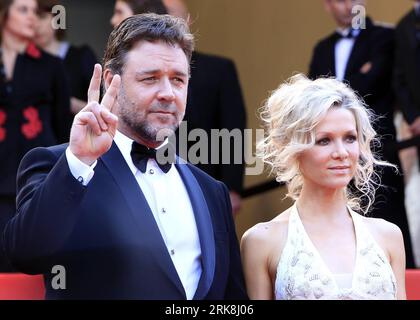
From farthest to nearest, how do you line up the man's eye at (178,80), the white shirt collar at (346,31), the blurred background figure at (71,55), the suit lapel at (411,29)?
the blurred background figure at (71,55), the white shirt collar at (346,31), the suit lapel at (411,29), the man's eye at (178,80)

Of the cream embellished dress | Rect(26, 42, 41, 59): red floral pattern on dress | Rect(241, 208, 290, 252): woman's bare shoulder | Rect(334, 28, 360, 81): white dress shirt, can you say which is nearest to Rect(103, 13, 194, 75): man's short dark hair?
Rect(241, 208, 290, 252): woman's bare shoulder

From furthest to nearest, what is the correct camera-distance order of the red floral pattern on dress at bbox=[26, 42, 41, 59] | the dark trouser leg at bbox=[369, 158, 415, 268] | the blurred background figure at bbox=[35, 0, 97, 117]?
the blurred background figure at bbox=[35, 0, 97, 117] < the dark trouser leg at bbox=[369, 158, 415, 268] < the red floral pattern on dress at bbox=[26, 42, 41, 59]

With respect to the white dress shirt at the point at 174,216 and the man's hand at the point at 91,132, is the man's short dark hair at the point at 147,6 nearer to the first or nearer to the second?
the white dress shirt at the point at 174,216

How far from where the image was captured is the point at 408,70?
536 centimetres

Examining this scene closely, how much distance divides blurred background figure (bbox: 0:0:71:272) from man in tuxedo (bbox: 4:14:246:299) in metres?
1.81

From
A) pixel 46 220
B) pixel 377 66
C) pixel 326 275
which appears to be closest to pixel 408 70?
pixel 377 66

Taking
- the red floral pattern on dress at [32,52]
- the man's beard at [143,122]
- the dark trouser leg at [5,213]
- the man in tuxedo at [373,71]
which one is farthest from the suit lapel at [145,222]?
Answer: the man in tuxedo at [373,71]

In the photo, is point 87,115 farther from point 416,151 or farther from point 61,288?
point 416,151

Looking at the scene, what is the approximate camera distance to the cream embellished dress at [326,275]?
3121mm

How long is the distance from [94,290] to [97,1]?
617cm

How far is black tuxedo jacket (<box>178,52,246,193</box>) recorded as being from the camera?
563cm

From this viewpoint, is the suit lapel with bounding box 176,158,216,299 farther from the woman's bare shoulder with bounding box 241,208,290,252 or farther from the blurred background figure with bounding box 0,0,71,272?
the blurred background figure with bounding box 0,0,71,272
